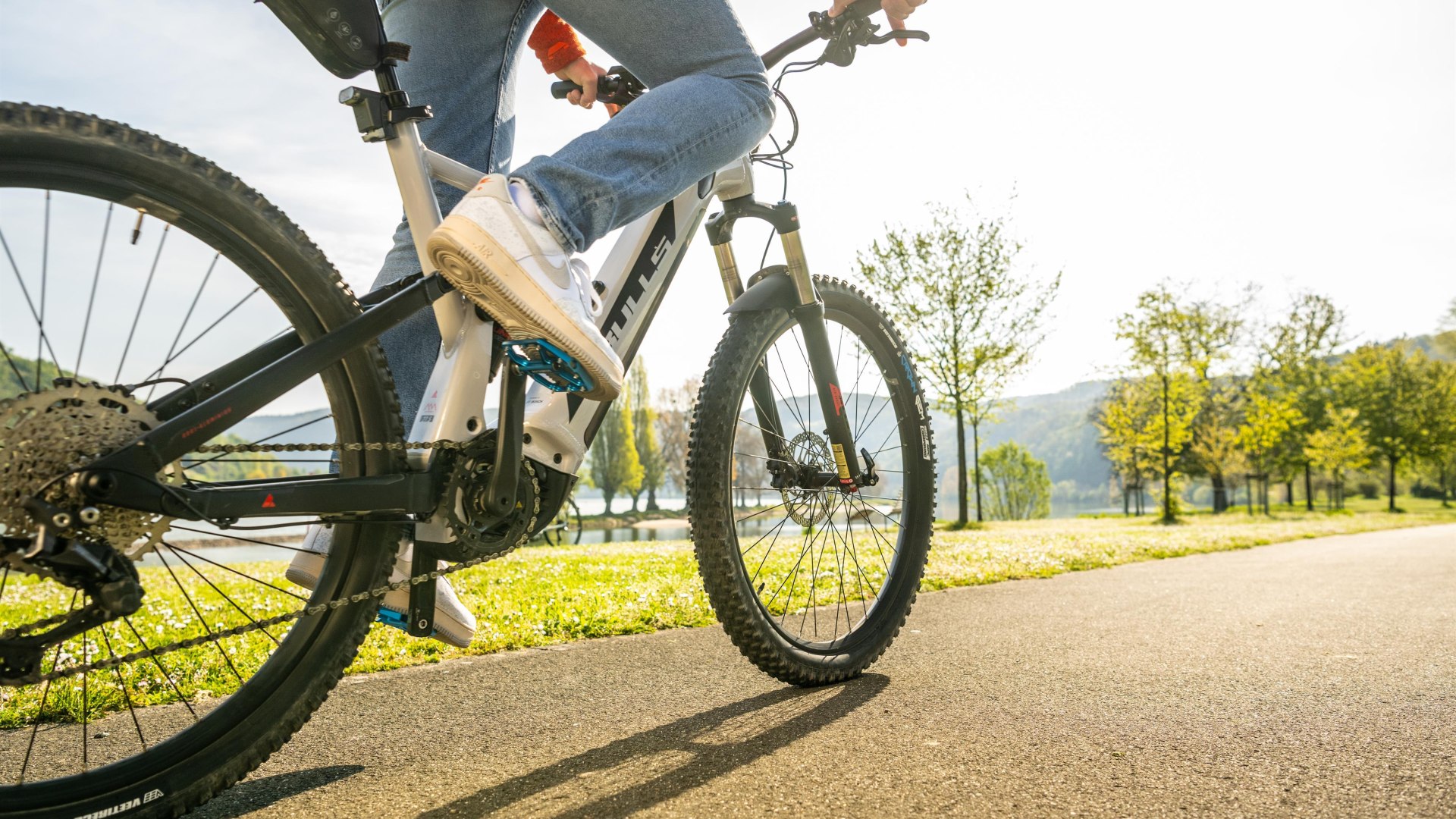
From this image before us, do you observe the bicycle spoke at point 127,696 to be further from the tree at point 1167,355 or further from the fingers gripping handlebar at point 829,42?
the tree at point 1167,355

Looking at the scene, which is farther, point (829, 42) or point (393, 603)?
point (829, 42)

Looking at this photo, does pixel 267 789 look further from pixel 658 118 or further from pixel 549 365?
pixel 658 118

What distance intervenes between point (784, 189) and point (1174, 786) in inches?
80.0

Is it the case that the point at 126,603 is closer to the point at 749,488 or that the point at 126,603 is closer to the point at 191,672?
the point at 191,672

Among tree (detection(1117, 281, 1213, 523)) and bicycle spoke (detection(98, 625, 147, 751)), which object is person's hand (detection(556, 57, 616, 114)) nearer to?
bicycle spoke (detection(98, 625, 147, 751))

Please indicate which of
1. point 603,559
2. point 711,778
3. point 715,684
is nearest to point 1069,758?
point 711,778

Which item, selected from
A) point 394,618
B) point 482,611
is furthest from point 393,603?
point 482,611

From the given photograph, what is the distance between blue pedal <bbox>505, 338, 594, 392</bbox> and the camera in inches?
65.0

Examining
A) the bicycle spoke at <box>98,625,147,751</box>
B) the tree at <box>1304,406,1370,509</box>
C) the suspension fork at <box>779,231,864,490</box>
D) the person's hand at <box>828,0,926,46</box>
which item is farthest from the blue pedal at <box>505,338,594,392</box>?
the tree at <box>1304,406,1370,509</box>

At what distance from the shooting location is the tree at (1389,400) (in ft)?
146

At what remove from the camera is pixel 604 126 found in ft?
5.79

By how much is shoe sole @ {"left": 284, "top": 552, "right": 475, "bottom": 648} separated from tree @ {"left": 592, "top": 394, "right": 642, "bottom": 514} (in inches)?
2497

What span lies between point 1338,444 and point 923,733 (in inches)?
1954

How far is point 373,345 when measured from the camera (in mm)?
1646
